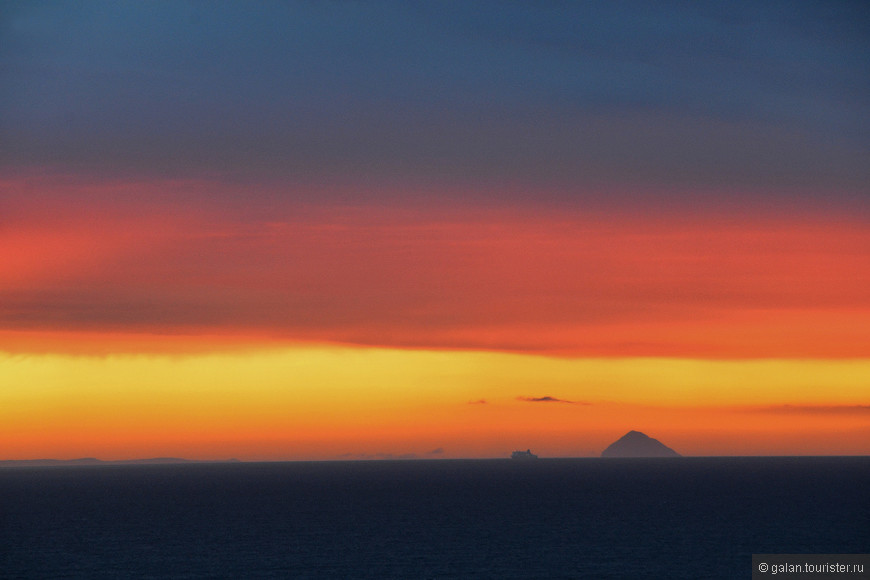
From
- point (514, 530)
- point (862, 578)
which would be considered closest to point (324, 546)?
point (514, 530)

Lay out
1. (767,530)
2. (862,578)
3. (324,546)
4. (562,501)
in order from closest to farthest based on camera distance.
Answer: (862,578)
(324,546)
(767,530)
(562,501)

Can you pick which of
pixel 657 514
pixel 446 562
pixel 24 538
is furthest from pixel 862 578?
pixel 24 538

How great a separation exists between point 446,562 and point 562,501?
291 feet

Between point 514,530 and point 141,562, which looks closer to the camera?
point 141,562

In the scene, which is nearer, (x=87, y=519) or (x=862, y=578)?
(x=862, y=578)

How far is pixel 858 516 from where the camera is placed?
136875 millimetres

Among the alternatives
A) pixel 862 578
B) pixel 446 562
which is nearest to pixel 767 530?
pixel 862 578

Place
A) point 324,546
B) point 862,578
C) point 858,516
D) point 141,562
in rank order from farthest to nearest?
point 858,516
point 324,546
point 141,562
point 862,578

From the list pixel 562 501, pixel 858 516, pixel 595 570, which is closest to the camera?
pixel 595 570

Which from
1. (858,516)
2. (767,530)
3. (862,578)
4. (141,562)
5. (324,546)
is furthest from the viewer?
(858,516)

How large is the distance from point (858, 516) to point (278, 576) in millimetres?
92090

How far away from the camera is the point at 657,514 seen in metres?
144

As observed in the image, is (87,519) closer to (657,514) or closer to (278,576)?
(278,576)

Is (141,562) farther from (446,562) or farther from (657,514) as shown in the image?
(657,514)
